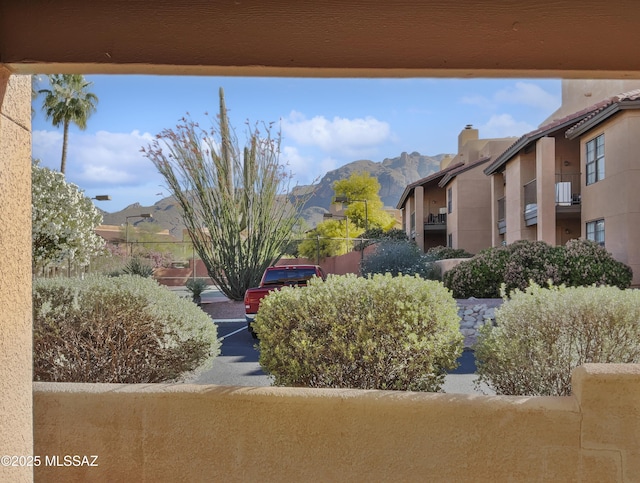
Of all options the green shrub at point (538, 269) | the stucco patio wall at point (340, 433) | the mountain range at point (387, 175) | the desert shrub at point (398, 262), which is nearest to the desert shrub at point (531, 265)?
the green shrub at point (538, 269)

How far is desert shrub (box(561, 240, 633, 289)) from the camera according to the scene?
43.9 ft

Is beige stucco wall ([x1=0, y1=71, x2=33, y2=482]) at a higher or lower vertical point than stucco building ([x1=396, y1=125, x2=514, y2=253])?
lower

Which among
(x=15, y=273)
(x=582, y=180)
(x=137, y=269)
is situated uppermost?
(x=582, y=180)

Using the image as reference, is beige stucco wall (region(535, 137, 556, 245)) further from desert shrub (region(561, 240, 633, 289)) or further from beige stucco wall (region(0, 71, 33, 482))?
beige stucco wall (region(0, 71, 33, 482))

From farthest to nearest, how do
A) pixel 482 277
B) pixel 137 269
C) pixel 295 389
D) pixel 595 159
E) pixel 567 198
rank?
pixel 137 269 → pixel 567 198 → pixel 595 159 → pixel 482 277 → pixel 295 389

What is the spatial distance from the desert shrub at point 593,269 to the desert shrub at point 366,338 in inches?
415

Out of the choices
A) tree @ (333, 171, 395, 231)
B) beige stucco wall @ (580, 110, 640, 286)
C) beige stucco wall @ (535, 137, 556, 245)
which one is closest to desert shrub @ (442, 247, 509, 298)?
beige stucco wall @ (580, 110, 640, 286)

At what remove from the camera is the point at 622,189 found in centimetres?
1491

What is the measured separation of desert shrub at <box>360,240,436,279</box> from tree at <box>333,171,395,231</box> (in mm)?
25665

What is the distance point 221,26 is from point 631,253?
1501cm

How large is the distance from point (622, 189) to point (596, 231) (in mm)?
2409

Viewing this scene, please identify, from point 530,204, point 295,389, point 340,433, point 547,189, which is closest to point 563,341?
point 340,433

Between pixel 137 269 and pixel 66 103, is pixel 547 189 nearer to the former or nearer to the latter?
pixel 137 269

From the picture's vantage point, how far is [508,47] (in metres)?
2.53
